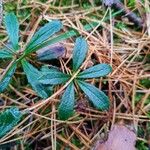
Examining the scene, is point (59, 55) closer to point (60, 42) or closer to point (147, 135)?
point (60, 42)

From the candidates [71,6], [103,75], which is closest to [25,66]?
[103,75]

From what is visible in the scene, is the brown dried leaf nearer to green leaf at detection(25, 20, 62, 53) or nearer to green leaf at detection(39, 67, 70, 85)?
green leaf at detection(39, 67, 70, 85)

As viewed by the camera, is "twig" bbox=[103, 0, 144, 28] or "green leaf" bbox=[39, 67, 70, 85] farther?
"twig" bbox=[103, 0, 144, 28]

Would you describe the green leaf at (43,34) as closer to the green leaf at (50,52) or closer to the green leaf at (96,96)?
the green leaf at (50,52)

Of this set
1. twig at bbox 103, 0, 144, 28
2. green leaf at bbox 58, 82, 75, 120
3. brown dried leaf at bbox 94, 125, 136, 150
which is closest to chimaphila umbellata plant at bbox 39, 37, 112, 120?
green leaf at bbox 58, 82, 75, 120

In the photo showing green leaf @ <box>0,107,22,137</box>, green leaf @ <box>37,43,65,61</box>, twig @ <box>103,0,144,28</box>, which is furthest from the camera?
twig @ <box>103,0,144,28</box>

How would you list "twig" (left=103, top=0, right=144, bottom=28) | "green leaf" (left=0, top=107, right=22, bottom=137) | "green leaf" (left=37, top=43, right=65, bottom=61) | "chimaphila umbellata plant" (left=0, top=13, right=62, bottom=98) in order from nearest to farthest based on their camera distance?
1. "green leaf" (left=0, top=107, right=22, bottom=137)
2. "chimaphila umbellata plant" (left=0, top=13, right=62, bottom=98)
3. "green leaf" (left=37, top=43, right=65, bottom=61)
4. "twig" (left=103, top=0, right=144, bottom=28)

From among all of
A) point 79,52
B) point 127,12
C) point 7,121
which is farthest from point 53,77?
point 127,12
